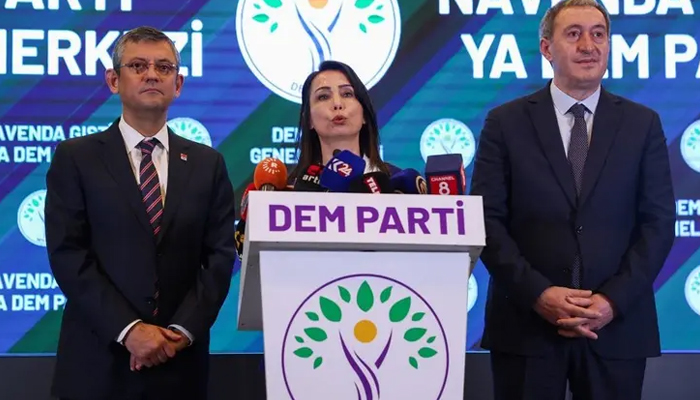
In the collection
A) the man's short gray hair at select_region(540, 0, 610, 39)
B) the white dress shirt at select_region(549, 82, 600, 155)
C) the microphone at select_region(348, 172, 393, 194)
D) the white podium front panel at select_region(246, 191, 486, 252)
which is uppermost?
the man's short gray hair at select_region(540, 0, 610, 39)

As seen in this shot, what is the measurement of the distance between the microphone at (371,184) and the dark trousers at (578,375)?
82 cm

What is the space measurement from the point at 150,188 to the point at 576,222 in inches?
53.4

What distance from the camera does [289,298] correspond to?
6.88 feet

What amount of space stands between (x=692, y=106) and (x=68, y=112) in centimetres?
290

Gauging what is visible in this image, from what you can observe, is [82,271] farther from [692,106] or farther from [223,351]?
[692,106]

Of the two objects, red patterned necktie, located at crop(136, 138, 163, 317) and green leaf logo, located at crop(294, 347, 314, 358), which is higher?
red patterned necktie, located at crop(136, 138, 163, 317)

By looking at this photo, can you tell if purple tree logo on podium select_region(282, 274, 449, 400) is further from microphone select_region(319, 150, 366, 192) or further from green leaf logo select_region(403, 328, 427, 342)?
microphone select_region(319, 150, 366, 192)

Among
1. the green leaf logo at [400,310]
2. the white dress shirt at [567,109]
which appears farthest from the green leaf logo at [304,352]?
the white dress shirt at [567,109]

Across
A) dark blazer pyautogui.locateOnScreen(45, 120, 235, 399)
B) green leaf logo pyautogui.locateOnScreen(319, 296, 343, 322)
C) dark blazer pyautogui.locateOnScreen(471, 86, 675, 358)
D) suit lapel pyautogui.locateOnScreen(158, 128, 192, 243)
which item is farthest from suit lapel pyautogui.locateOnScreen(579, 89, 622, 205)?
suit lapel pyautogui.locateOnScreen(158, 128, 192, 243)

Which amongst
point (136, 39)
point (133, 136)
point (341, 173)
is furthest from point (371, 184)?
point (136, 39)

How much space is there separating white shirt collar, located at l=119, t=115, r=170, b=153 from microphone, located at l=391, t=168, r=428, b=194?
0.94 metres

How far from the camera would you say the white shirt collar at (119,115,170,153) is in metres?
3.01

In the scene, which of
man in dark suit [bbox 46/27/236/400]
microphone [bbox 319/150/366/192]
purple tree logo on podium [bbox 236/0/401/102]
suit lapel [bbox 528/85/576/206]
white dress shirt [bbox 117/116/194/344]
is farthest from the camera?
purple tree logo on podium [bbox 236/0/401/102]

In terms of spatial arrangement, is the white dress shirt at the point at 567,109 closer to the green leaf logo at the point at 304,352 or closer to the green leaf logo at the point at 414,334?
the green leaf logo at the point at 414,334
